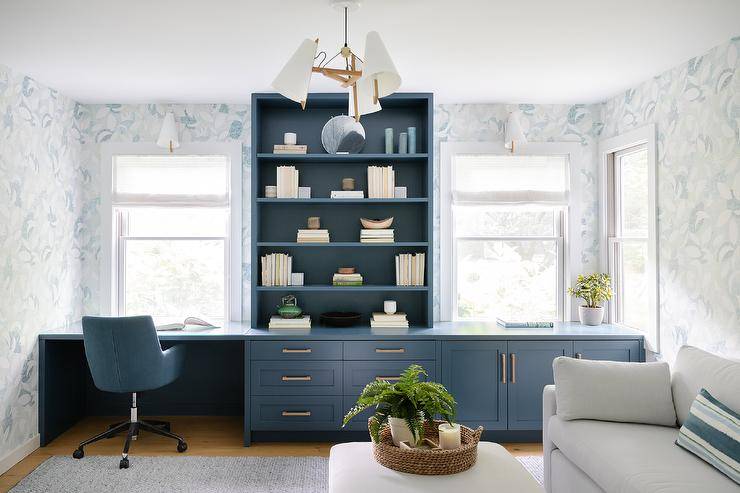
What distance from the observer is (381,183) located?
3957 mm

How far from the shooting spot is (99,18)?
265 cm

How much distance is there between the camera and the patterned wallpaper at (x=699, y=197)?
2.92m

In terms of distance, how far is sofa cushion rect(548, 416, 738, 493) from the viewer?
2035mm

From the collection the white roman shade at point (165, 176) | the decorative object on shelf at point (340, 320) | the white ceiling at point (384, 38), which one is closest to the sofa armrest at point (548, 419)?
the decorative object on shelf at point (340, 320)

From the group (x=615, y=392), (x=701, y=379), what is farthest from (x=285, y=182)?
(x=701, y=379)

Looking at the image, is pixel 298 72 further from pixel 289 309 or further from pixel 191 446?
pixel 191 446

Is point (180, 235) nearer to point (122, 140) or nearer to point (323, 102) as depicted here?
point (122, 140)

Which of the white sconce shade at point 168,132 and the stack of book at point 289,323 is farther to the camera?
the white sconce shade at point 168,132

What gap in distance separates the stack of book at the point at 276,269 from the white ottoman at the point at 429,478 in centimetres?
181

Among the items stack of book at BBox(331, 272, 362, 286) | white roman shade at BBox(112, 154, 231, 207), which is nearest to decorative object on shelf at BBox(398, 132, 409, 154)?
stack of book at BBox(331, 272, 362, 286)

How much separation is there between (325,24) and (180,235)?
231 centimetres

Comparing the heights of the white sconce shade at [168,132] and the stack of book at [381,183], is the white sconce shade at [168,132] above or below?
above

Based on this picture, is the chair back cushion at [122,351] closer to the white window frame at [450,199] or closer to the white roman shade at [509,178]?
the white window frame at [450,199]

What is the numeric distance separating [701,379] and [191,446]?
3177mm
